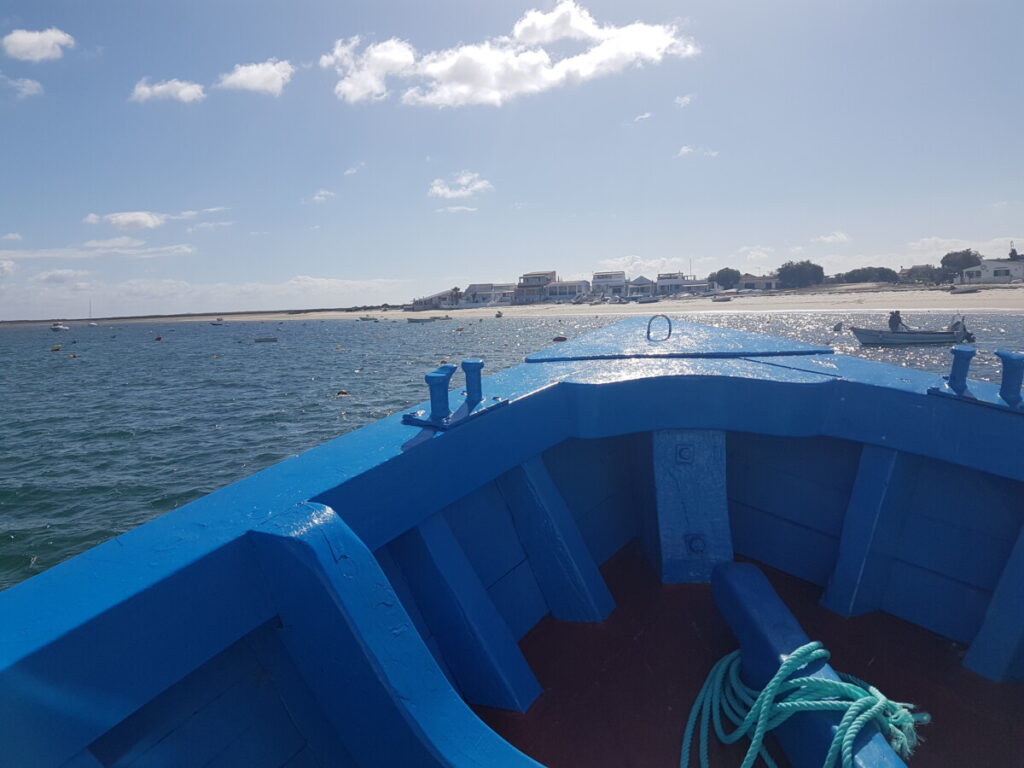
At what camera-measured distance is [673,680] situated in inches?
160

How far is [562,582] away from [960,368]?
3.40 m

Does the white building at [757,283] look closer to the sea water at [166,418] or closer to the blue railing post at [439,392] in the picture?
the sea water at [166,418]

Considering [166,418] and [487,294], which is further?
[487,294]

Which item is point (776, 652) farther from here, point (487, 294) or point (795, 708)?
point (487, 294)

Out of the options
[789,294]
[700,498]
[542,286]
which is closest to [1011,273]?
[789,294]

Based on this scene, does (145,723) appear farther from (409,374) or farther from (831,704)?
(409,374)

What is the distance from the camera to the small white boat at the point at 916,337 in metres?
40.7

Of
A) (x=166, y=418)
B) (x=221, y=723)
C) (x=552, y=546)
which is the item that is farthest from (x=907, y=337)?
(x=221, y=723)

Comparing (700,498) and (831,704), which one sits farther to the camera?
(700,498)

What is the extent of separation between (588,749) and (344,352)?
200ft

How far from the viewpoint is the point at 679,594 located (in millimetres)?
5027

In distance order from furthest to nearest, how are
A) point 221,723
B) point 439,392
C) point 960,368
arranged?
point 960,368
point 439,392
point 221,723

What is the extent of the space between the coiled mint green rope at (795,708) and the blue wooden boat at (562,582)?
10 centimetres

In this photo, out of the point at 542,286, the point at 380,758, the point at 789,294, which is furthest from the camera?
the point at 542,286
